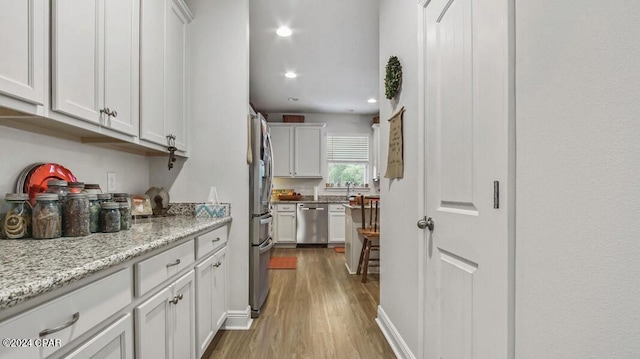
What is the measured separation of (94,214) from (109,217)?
66mm

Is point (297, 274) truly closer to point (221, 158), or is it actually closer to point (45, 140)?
point (221, 158)

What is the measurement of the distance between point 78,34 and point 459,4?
162 cm

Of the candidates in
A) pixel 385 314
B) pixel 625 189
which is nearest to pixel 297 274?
pixel 385 314

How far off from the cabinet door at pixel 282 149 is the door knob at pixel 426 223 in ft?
15.8

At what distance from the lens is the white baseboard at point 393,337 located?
192 cm

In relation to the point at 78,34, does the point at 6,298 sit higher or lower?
lower

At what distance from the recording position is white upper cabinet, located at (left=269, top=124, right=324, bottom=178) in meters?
6.28

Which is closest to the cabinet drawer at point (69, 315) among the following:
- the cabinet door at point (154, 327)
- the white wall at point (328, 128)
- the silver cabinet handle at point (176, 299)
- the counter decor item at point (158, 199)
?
the cabinet door at point (154, 327)

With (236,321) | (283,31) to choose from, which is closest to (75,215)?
(236,321)

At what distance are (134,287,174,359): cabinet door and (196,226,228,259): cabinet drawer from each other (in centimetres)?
41

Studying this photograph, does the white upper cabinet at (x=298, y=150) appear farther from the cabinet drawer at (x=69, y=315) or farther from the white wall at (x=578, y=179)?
the white wall at (x=578, y=179)

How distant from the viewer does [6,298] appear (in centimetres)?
63

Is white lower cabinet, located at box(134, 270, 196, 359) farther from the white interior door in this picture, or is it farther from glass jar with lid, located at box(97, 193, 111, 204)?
the white interior door

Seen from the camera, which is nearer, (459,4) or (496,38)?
(496,38)
